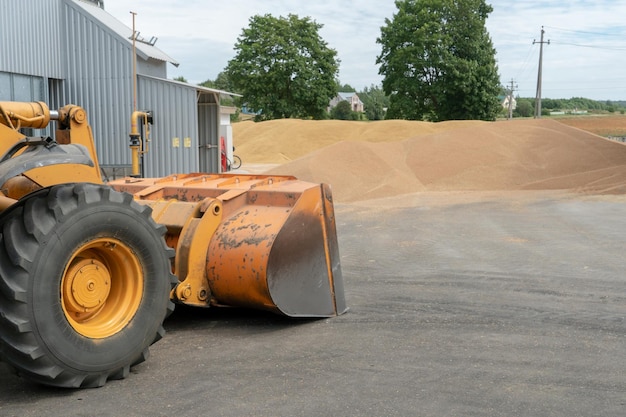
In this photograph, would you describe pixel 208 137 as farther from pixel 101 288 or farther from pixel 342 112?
pixel 342 112

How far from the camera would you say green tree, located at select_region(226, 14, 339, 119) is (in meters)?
55.0

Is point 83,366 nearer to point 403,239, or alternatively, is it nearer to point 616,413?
point 616,413

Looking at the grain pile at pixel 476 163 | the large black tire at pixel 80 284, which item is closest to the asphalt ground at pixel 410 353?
the large black tire at pixel 80 284

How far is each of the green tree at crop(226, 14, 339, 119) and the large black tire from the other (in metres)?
51.0

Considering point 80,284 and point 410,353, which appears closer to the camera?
point 80,284

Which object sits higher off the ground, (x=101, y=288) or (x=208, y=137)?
(x=101, y=288)

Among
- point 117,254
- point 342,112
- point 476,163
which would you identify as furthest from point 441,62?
point 117,254

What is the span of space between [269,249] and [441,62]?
46509mm

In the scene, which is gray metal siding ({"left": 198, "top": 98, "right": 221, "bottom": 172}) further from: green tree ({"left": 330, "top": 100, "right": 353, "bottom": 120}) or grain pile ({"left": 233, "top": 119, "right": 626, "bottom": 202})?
green tree ({"left": 330, "top": 100, "right": 353, "bottom": 120})

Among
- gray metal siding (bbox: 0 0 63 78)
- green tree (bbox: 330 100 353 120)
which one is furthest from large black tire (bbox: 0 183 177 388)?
green tree (bbox: 330 100 353 120)

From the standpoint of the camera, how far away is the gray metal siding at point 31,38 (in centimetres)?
1678

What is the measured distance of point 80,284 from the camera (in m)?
4.31

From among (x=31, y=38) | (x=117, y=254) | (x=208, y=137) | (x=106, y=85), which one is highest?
A: (x=31, y=38)

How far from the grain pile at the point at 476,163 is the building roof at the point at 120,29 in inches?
193
